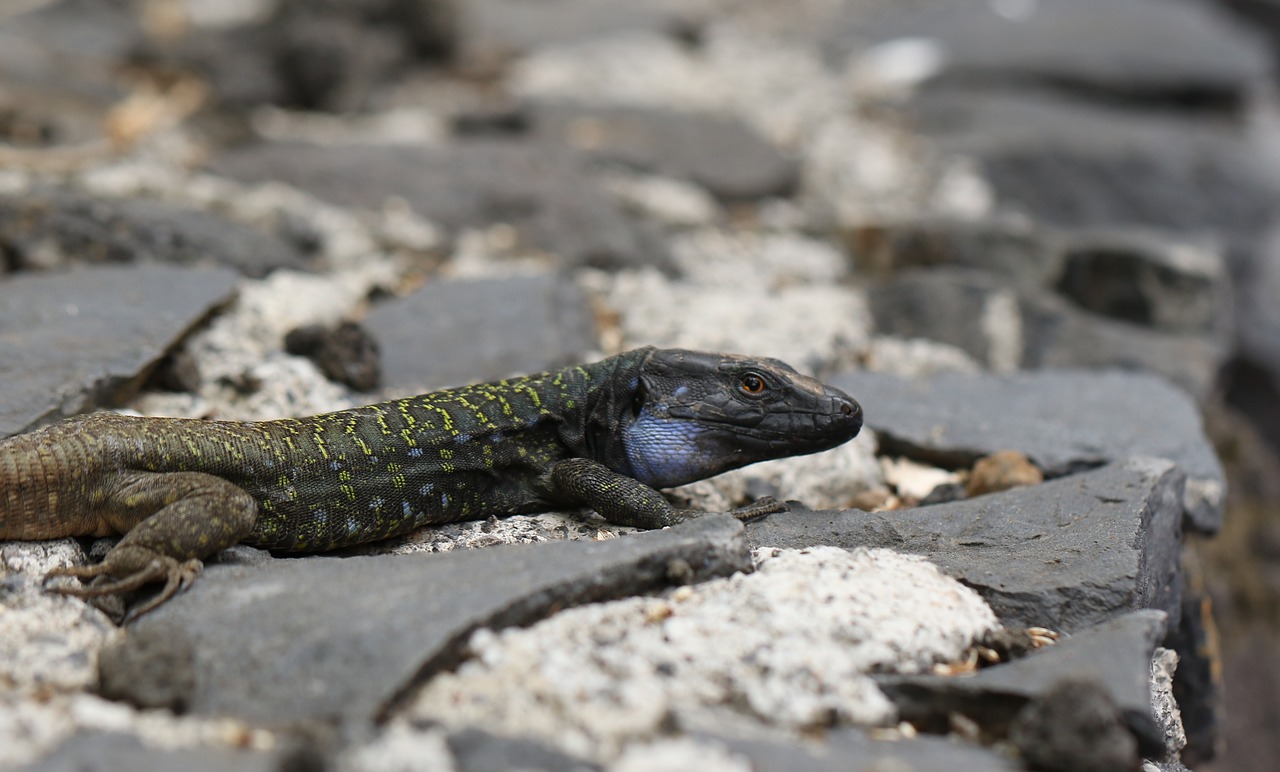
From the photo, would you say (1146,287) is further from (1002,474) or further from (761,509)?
(761,509)

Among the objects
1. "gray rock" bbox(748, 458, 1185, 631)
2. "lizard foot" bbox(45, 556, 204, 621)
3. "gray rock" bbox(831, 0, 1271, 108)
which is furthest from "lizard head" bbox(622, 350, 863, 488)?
"gray rock" bbox(831, 0, 1271, 108)

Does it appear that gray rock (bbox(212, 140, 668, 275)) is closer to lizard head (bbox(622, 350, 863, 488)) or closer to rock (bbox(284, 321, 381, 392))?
rock (bbox(284, 321, 381, 392))

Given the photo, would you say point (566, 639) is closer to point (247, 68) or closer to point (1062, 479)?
point (1062, 479)

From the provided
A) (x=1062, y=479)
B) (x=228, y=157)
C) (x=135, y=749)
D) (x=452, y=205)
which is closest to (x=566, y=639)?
(x=135, y=749)

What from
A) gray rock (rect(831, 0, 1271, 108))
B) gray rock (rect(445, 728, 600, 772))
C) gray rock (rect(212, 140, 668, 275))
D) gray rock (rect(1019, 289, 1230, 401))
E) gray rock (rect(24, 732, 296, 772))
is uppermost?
gray rock (rect(831, 0, 1271, 108))

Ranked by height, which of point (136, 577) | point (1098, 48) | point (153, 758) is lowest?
point (136, 577)

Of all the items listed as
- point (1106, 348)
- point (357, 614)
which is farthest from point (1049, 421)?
point (357, 614)
